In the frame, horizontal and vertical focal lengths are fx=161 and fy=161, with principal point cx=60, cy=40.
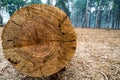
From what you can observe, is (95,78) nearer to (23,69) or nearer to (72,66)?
(72,66)

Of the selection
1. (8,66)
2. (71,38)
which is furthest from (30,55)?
(8,66)

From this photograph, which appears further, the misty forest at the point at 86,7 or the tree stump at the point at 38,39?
the misty forest at the point at 86,7

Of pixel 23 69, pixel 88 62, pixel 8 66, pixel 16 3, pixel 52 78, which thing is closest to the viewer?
pixel 23 69

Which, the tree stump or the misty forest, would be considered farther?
the misty forest

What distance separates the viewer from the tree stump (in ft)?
9.11

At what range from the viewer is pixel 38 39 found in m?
2.89

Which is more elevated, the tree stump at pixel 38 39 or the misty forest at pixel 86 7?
the misty forest at pixel 86 7

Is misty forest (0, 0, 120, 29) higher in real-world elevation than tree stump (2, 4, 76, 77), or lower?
higher

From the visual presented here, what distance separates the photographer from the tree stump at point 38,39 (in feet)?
9.11

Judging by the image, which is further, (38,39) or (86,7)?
(86,7)

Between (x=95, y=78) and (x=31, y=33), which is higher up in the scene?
(x=31, y=33)

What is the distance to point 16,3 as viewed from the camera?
961 inches

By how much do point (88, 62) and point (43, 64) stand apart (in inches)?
77.0

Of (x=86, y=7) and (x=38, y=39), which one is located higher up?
(x=86, y=7)
